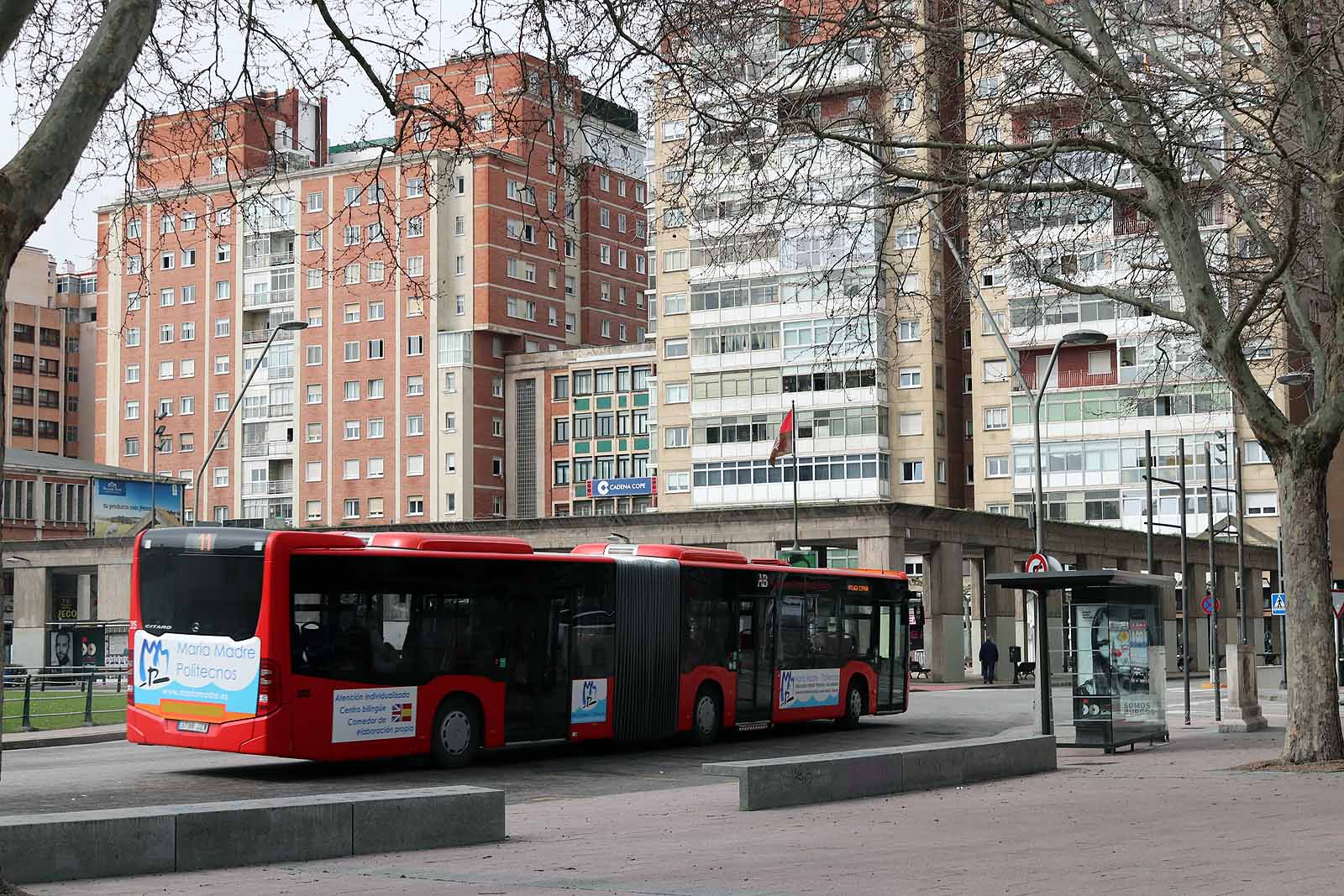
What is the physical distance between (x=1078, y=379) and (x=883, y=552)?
85.4 feet

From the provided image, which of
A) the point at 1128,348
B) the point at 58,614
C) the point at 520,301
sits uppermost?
the point at 520,301

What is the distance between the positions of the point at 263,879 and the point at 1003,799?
8.30m

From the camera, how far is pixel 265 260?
364 feet

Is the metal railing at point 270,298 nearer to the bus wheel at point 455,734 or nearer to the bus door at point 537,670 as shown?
the bus door at point 537,670

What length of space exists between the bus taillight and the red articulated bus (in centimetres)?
2

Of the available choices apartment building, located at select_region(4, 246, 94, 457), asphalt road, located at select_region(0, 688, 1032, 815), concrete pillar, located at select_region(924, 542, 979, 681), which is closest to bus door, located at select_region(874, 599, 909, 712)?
asphalt road, located at select_region(0, 688, 1032, 815)

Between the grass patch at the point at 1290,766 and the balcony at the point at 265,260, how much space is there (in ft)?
315

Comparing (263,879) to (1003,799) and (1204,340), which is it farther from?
(1204,340)

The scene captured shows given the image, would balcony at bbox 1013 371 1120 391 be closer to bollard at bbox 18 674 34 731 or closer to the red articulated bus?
the red articulated bus

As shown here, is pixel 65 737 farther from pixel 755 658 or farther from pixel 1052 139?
pixel 1052 139

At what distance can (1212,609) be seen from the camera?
1951 inches

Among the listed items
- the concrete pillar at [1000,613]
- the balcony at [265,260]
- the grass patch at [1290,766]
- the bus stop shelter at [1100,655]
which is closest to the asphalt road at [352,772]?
the bus stop shelter at [1100,655]

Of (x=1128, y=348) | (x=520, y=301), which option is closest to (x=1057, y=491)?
(x=1128, y=348)

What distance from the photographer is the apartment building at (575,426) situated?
4190 inches
